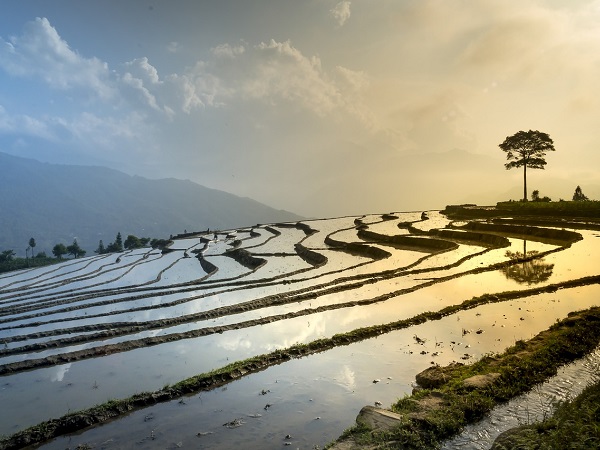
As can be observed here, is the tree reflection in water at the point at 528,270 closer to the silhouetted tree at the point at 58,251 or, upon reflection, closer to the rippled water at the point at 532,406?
the rippled water at the point at 532,406

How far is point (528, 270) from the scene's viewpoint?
77.9ft

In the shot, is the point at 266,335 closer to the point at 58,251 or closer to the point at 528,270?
the point at 528,270

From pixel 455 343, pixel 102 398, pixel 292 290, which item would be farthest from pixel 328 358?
pixel 292 290

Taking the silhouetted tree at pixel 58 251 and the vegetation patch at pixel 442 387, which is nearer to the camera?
the vegetation patch at pixel 442 387

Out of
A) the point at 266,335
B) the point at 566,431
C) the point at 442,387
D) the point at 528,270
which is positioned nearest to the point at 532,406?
the point at 442,387

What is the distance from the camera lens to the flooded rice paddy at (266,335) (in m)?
10.5

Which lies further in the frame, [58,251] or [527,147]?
[58,251]

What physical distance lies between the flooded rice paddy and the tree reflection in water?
103 mm

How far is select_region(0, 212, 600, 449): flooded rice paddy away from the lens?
412 inches

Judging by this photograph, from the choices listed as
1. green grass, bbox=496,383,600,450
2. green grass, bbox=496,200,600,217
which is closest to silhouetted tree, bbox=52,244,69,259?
→ green grass, bbox=496,200,600,217

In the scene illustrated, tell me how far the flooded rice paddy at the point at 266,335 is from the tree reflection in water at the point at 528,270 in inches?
4.1

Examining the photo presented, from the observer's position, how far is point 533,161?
5962cm

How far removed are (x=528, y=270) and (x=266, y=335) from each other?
672 inches

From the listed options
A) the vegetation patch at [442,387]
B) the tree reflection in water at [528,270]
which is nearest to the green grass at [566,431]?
the vegetation patch at [442,387]
